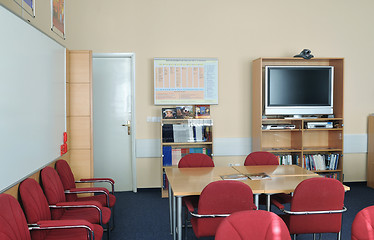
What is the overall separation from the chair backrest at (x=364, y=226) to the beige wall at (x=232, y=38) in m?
3.99

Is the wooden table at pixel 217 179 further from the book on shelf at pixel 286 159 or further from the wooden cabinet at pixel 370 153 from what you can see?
the wooden cabinet at pixel 370 153

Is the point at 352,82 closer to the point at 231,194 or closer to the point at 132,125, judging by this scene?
the point at 132,125

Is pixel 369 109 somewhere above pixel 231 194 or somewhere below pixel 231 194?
above

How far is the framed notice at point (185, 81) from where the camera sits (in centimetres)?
598

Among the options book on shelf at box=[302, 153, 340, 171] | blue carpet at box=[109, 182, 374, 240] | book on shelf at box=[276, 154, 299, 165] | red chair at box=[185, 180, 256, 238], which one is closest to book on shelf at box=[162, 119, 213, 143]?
blue carpet at box=[109, 182, 374, 240]

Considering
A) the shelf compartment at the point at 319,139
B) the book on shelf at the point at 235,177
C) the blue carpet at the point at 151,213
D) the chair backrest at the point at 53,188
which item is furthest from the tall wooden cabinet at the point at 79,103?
the shelf compartment at the point at 319,139

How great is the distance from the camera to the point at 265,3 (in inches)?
244

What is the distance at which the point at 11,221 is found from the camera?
2.44 m

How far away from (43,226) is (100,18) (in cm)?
406

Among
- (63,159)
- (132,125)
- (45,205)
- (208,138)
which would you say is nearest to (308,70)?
(208,138)

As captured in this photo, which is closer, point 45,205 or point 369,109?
point 45,205

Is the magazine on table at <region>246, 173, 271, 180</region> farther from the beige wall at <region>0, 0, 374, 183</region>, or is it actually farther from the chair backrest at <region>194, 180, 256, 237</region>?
the beige wall at <region>0, 0, 374, 183</region>

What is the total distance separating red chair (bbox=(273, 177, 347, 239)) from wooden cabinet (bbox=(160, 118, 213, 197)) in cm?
278

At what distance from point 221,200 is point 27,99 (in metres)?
1.85
